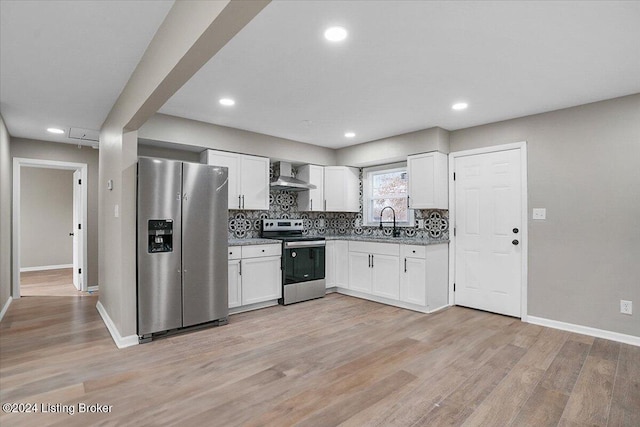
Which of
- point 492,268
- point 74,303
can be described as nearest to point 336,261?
point 492,268

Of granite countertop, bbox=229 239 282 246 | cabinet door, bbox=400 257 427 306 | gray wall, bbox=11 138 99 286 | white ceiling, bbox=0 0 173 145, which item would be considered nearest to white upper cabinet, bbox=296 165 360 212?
granite countertop, bbox=229 239 282 246

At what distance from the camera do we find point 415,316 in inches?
155

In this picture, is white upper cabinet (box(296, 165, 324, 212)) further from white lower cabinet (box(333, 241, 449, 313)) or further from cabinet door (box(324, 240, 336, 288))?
white lower cabinet (box(333, 241, 449, 313))

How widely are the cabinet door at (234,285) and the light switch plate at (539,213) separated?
3.49m

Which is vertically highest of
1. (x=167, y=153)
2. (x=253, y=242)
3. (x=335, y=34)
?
(x=335, y=34)

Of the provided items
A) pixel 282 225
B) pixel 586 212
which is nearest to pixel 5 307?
pixel 282 225

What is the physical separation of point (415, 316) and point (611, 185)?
2.40 metres

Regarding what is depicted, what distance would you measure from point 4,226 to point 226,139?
290 centimetres

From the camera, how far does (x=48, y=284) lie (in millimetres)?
5754

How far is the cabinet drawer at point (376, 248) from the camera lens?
439cm

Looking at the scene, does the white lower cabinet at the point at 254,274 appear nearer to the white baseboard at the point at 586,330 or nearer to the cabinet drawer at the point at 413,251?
the cabinet drawer at the point at 413,251

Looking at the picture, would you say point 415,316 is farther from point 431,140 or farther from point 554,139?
point 554,139

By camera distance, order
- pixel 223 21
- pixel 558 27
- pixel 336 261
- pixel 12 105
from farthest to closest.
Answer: pixel 336 261, pixel 12 105, pixel 558 27, pixel 223 21

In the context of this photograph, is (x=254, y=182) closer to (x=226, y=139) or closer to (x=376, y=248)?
(x=226, y=139)
